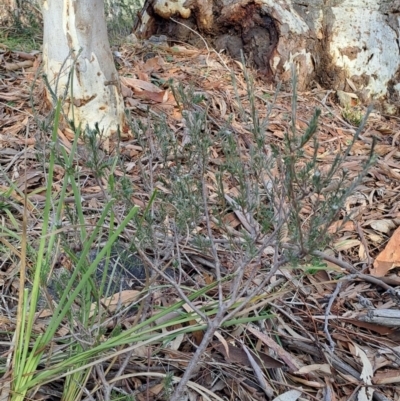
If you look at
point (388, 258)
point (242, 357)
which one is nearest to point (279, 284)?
point (242, 357)

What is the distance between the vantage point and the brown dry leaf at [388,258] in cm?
167

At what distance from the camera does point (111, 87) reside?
2195mm

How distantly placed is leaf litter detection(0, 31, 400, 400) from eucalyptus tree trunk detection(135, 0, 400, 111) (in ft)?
1.90

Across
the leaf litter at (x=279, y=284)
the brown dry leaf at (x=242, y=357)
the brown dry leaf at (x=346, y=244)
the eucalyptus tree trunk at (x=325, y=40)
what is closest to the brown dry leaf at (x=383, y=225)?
the leaf litter at (x=279, y=284)

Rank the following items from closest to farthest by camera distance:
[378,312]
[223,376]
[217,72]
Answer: [223,376]
[378,312]
[217,72]

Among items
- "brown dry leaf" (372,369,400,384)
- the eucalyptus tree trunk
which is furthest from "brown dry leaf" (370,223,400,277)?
the eucalyptus tree trunk

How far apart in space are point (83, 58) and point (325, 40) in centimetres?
167

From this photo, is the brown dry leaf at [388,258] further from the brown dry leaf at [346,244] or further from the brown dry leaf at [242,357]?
the brown dry leaf at [242,357]

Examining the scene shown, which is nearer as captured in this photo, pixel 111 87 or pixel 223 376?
pixel 223 376

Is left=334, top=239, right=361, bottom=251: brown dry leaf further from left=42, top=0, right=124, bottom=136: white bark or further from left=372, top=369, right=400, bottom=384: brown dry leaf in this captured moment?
left=42, top=0, right=124, bottom=136: white bark

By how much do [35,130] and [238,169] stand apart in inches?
55.6

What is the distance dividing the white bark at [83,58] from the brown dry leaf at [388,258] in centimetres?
122

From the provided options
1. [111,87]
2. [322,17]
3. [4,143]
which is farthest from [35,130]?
[322,17]

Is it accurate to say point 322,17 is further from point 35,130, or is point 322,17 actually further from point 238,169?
point 238,169
